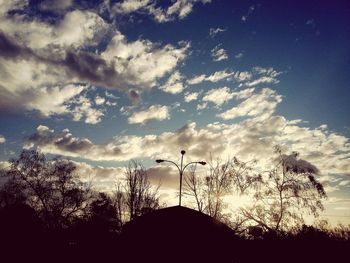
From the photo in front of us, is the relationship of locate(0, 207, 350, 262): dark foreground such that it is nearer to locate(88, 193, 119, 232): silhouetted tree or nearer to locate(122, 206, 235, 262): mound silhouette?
locate(122, 206, 235, 262): mound silhouette

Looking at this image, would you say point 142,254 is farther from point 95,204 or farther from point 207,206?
point 95,204

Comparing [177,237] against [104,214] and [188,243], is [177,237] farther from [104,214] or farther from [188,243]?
[104,214]

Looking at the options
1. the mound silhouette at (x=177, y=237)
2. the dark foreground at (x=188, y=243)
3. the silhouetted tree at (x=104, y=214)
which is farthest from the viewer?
the silhouetted tree at (x=104, y=214)

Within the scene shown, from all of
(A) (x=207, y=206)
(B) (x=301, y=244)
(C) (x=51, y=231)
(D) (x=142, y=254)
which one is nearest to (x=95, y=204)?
(C) (x=51, y=231)

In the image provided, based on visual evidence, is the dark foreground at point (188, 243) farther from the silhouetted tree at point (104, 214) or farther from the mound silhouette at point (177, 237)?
the silhouetted tree at point (104, 214)

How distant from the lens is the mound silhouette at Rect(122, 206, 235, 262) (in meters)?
21.6

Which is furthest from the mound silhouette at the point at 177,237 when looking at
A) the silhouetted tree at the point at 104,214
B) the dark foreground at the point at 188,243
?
the silhouetted tree at the point at 104,214

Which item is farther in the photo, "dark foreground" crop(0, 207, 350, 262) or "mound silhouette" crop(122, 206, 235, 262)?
"mound silhouette" crop(122, 206, 235, 262)

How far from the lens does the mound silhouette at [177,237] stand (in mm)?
21562

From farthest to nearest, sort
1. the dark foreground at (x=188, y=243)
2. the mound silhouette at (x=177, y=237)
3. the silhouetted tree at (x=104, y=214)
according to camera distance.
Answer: the silhouetted tree at (x=104, y=214), the mound silhouette at (x=177, y=237), the dark foreground at (x=188, y=243)

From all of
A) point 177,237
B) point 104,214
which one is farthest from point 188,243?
point 104,214

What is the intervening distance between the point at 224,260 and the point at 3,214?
108 feet

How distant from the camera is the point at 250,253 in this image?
24172 millimetres

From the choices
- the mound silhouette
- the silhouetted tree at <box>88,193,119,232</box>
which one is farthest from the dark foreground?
the silhouetted tree at <box>88,193,119,232</box>
